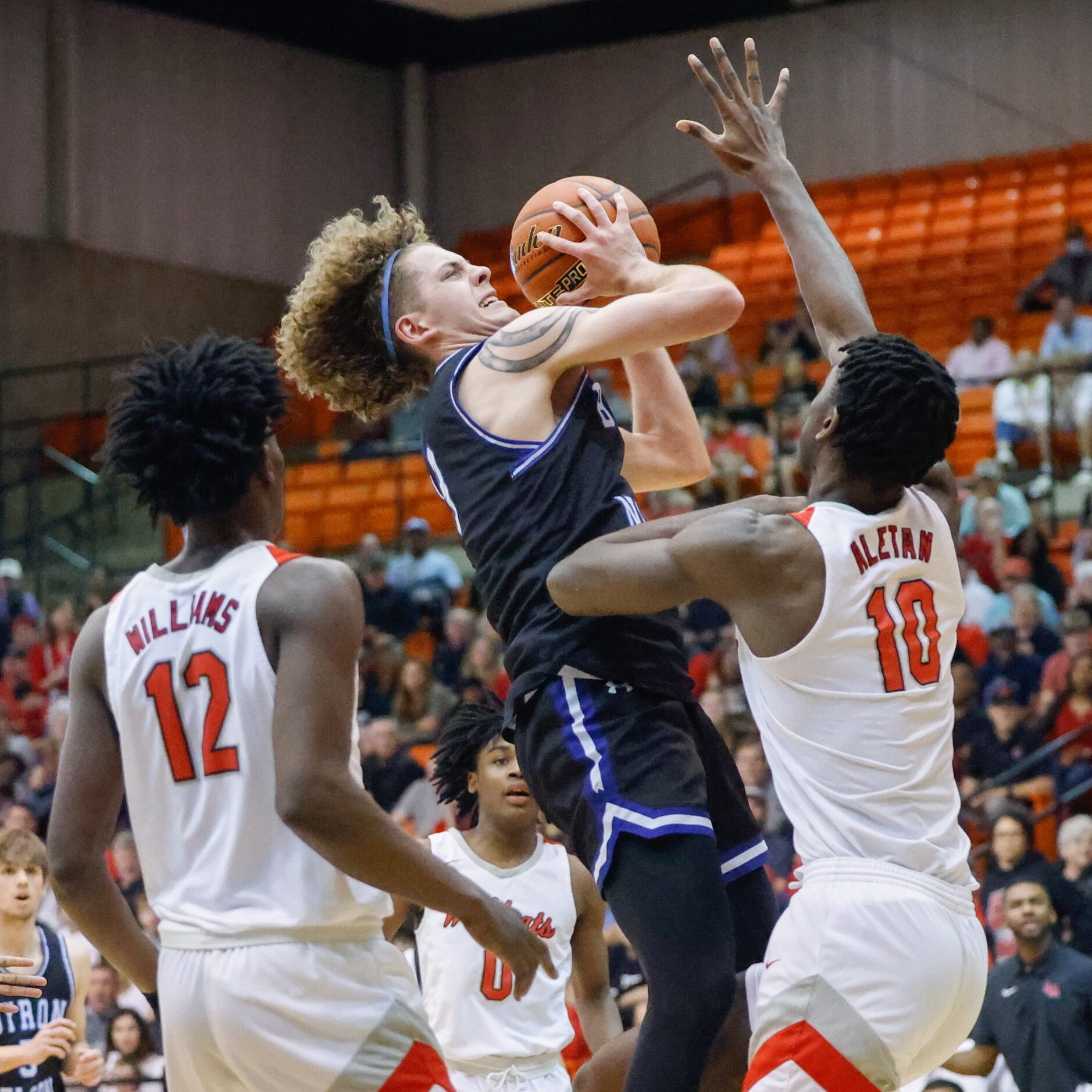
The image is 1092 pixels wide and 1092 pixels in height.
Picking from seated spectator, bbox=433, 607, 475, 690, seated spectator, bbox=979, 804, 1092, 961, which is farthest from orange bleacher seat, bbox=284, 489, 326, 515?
seated spectator, bbox=979, 804, 1092, 961

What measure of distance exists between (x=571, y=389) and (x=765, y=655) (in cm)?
85

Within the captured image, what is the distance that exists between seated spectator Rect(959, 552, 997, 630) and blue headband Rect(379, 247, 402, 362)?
26.5 feet

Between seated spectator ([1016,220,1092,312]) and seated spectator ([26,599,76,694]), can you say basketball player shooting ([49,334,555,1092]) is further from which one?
seated spectator ([1016,220,1092,312])

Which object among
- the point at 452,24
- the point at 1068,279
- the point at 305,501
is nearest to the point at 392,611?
the point at 305,501

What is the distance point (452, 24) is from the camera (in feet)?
73.0

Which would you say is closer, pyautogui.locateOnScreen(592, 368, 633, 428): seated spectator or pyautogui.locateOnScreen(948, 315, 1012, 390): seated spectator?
pyautogui.locateOnScreen(948, 315, 1012, 390): seated spectator

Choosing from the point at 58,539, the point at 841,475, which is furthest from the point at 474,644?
the point at 841,475

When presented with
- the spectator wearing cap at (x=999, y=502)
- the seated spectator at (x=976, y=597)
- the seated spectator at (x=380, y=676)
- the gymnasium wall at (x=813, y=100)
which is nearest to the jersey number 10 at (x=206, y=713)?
the seated spectator at (x=976, y=597)

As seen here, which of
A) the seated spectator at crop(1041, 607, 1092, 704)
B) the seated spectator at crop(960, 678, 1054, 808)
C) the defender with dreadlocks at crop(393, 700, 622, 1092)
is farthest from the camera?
the seated spectator at crop(1041, 607, 1092, 704)

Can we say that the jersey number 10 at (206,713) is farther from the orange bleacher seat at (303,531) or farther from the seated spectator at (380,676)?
the orange bleacher seat at (303,531)

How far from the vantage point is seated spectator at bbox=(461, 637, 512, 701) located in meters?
12.3

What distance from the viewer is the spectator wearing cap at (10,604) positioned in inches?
616

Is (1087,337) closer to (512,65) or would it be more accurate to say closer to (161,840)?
(512,65)

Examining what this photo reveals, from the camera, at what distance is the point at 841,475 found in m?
3.61
